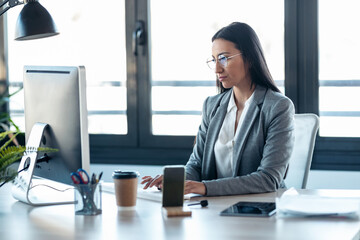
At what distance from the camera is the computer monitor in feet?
6.26

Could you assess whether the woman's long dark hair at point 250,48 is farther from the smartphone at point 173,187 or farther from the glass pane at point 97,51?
the glass pane at point 97,51

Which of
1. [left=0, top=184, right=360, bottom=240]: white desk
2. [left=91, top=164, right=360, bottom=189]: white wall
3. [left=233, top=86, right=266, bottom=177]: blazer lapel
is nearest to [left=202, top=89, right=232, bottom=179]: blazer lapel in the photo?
[left=233, top=86, right=266, bottom=177]: blazer lapel

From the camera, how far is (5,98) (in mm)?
3889

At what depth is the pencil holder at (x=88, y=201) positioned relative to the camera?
1.83 meters

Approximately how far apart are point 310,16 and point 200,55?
71 centimetres

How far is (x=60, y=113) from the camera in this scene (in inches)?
77.6

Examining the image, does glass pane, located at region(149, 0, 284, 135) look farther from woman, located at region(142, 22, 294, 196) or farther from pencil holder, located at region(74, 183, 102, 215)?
pencil holder, located at region(74, 183, 102, 215)

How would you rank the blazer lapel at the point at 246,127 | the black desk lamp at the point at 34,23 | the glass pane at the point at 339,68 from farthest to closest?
the glass pane at the point at 339,68, the blazer lapel at the point at 246,127, the black desk lamp at the point at 34,23

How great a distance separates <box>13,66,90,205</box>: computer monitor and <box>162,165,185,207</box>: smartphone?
0.27 m

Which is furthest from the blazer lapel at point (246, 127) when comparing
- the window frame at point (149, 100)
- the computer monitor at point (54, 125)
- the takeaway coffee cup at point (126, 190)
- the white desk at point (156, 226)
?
the window frame at point (149, 100)

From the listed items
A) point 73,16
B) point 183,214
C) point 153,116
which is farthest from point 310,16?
point 183,214

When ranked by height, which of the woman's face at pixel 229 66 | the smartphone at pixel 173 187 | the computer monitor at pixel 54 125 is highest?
the woman's face at pixel 229 66

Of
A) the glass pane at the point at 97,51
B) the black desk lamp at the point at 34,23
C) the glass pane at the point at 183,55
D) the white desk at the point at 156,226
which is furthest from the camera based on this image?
the glass pane at the point at 97,51

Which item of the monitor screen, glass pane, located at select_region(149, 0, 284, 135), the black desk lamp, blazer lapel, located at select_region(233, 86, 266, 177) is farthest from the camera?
glass pane, located at select_region(149, 0, 284, 135)
